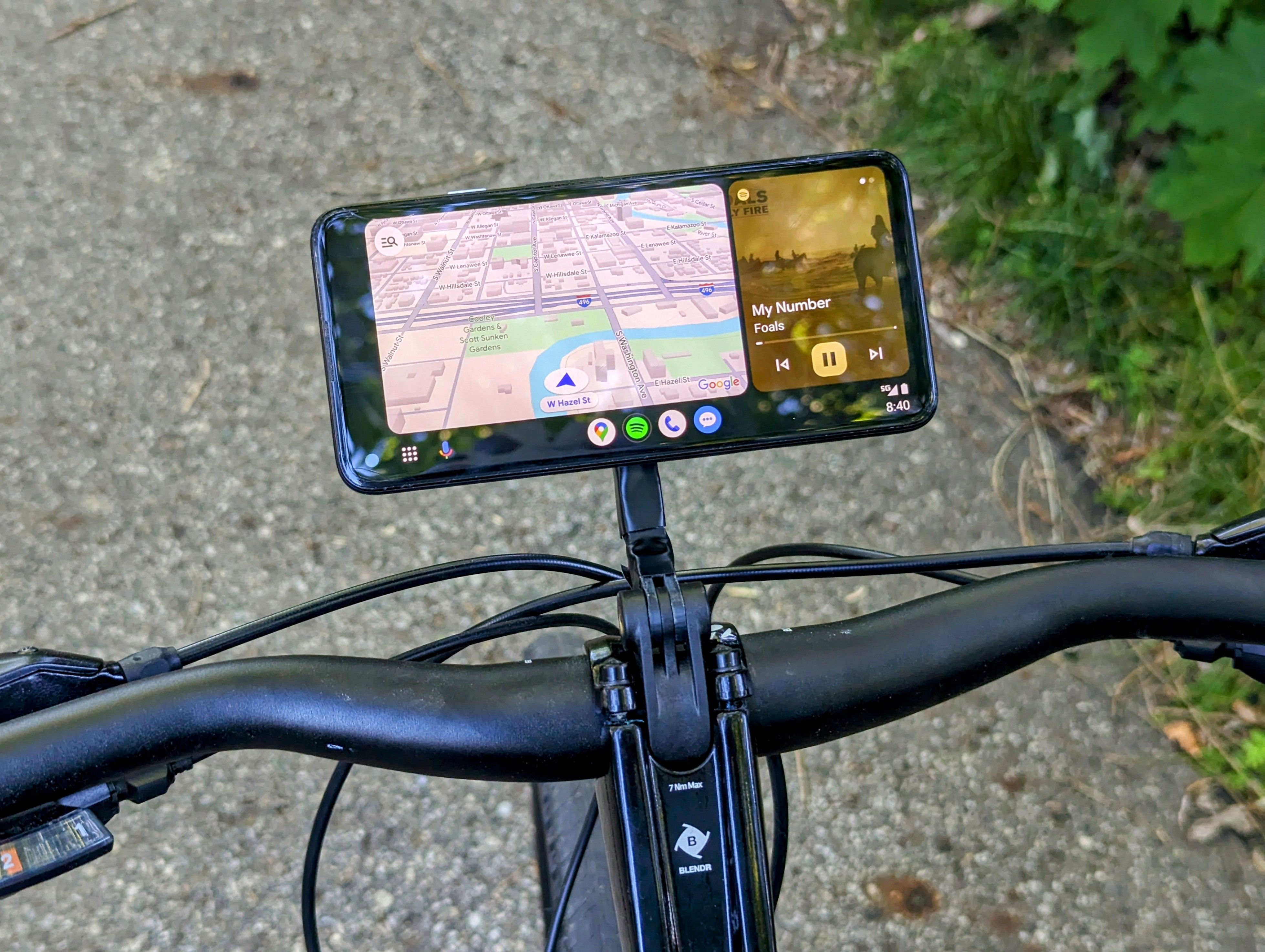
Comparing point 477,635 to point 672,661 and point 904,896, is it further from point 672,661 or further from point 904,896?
point 904,896

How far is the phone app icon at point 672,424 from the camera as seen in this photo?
2.07ft

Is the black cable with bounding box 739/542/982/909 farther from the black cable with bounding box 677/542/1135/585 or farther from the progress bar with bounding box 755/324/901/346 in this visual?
the progress bar with bounding box 755/324/901/346

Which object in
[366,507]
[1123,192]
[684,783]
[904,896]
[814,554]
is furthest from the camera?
[1123,192]

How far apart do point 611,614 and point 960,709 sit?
542mm

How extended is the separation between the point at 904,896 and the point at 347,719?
3.55 feet

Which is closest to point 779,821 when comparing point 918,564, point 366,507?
point 918,564

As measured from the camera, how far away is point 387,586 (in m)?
0.63

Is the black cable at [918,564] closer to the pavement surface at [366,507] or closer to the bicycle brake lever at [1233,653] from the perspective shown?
the bicycle brake lever at [1233,653]

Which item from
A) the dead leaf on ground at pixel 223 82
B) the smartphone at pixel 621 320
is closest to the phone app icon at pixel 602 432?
the smartphone at pixel 621 320

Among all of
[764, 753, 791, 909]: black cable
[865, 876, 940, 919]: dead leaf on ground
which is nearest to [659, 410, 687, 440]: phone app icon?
[764, 753, 791, 909]: black cable

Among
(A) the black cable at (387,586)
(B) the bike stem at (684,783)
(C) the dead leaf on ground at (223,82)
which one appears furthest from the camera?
(C) the dead leaf on ground at (223,82)

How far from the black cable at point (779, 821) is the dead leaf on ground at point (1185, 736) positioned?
0.92 metres

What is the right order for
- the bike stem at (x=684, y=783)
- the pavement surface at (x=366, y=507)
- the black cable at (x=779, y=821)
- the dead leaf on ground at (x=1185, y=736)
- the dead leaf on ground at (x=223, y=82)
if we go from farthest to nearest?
the dead leaf on ground at (x=223, y=82), the dead leaf on ground at (x=1185, y=736), the pavement surface at (x=366, y=507), the black cable at (x=779, y=821), the bike stem at (x=684, y=783)

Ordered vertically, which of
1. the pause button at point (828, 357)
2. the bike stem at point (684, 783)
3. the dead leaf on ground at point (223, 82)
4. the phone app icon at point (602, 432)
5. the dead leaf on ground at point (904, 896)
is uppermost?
the dead leaf on ground at point (223, 82)
